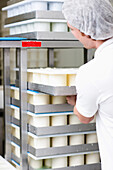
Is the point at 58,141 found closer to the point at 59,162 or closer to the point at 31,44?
the point at 59,162

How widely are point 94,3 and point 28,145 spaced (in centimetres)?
99

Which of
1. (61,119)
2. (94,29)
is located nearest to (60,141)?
(61,119)

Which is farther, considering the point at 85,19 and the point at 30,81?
the point at 30,81

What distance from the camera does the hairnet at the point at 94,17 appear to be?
1.50 meters

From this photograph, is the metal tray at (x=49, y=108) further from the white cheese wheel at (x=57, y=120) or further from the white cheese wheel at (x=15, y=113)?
the white cheese wheel at (x=15, y=113)

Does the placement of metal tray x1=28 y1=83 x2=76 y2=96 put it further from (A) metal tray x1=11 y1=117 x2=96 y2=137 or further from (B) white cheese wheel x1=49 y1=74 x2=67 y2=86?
(A) metal tray x1=11 y1=117 x2=96 y2=137

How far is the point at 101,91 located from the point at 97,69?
0.10m

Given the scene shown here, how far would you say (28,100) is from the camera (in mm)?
2105

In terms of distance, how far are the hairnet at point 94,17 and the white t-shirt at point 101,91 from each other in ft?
0.18

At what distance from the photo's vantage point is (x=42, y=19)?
6.57 ft

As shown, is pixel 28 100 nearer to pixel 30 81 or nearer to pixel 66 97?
pixel 30 81

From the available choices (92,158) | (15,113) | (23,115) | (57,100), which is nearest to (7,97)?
(15,113)

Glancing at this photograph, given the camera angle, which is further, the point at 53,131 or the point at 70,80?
the point at 53,131

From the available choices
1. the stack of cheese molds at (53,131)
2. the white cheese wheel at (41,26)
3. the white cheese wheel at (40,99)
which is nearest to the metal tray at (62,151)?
the stack of cheese molds at (53,131)
